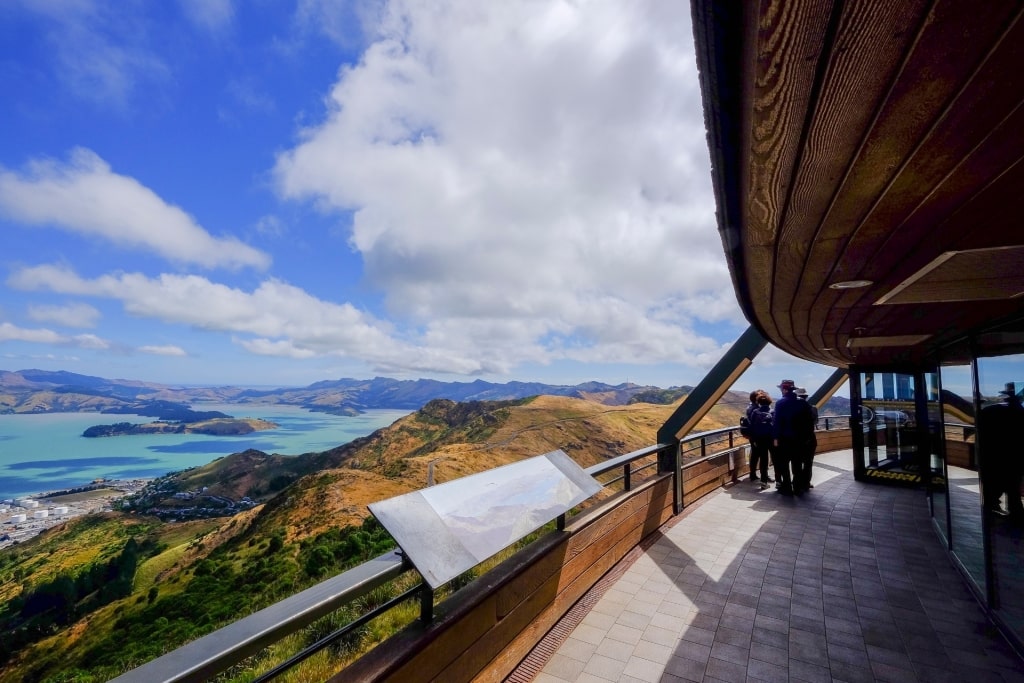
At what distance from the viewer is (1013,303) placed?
3.07 meters

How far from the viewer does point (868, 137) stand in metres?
1.26

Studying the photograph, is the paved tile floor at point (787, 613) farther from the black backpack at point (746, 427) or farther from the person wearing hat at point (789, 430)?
the black backpack at point (746, 427)

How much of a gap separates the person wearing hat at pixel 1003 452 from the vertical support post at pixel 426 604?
12.9ft

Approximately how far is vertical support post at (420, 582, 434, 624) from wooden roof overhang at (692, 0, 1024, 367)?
2.04 meters

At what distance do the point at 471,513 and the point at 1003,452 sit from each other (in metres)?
3.93

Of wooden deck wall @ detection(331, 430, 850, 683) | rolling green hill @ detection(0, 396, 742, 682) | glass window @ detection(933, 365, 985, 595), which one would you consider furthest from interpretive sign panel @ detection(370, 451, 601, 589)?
glass window @ detection(933, 365, 985, 595)

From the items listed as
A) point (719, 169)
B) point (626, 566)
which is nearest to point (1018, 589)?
point (626, 566)

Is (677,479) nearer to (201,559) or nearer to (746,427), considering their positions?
(746,427)

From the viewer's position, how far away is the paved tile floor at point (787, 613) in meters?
2.88

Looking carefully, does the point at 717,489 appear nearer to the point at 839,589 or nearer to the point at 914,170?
the point at 839,589

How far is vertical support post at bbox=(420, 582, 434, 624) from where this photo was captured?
2.04 metres

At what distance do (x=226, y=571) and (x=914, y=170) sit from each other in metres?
26.6

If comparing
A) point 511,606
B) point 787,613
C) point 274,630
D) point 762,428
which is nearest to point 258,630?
point 274,630

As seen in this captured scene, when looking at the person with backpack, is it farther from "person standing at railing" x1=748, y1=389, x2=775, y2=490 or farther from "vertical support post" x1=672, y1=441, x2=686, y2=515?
"vertical support post" x1=672, y1=441, x2=686, y2=515
